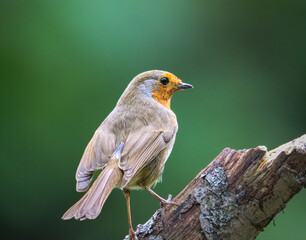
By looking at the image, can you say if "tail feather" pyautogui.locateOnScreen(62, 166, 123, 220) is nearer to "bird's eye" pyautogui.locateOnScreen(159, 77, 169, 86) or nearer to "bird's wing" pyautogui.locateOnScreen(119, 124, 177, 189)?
"bird's wing" pyautogui.locateOnScreen(119, 124, 177, 189)

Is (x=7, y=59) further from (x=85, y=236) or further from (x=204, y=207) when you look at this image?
(x=204, y=207)

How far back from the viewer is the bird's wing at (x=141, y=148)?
3.85 meters

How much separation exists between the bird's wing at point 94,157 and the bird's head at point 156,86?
2.34 ft

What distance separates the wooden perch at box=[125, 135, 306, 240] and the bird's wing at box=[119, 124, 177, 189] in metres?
0.54

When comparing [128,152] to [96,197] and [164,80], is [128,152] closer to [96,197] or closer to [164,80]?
[96,197]

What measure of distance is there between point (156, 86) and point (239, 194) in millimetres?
1863

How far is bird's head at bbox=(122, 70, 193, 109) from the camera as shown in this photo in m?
4.84

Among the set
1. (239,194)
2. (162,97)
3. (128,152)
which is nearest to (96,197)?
(128,152)

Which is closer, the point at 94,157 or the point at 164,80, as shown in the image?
the point at 94,157

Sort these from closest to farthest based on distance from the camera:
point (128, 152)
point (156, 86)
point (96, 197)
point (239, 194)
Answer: point (239, 194)
point (96, 197)
point (128, 152)
point (156, 86)

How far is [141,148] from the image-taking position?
4.03 meters

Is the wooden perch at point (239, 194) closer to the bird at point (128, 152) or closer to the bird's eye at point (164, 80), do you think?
the bird at point (128, 152)

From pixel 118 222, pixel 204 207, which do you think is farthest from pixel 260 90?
pixel 204 207

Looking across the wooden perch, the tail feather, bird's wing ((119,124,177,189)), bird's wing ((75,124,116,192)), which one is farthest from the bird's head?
the wooden perch
